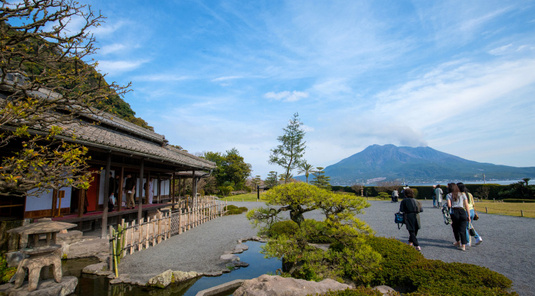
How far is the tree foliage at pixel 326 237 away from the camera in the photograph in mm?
5039

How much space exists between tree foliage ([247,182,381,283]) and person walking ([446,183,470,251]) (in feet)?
11.9

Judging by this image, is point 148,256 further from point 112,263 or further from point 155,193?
point 155,193

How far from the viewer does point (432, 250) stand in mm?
7266

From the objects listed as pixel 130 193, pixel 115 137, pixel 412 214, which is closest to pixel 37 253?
pixel 115 137

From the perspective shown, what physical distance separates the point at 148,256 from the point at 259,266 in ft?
11.0

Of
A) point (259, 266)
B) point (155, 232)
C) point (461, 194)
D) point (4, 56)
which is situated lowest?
point (259, 266)

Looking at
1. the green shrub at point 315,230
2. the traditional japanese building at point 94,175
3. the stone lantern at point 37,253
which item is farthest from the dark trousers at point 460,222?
the stone lantern at point 37,253

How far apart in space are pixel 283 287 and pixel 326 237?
1.98 m

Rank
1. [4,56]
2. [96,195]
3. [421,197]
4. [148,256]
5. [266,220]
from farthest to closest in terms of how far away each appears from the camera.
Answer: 1. [421,197]
2. [96,195]
3. [148,256]
4. [266,220]
5. [4,56]

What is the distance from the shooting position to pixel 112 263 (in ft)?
20.5

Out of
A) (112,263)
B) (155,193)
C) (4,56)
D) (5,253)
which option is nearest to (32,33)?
(4,56)

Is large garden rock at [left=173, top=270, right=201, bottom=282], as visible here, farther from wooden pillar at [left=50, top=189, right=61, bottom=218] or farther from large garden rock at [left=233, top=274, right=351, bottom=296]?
wooden pillar at [left=50, top=189, right=61, bottom=218]

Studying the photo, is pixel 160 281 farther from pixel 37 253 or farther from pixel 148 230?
pixel 148 230

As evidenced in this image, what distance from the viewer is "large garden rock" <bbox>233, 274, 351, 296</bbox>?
12.0 ft
